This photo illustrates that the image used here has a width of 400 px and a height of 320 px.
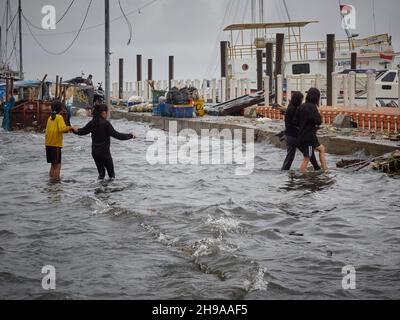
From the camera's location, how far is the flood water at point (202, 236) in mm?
6102

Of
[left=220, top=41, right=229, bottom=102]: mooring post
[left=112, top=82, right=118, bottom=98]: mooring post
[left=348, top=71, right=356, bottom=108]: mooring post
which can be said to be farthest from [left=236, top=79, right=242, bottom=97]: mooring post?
[left=112, top=82, right=118, bottom=98]: mooring post

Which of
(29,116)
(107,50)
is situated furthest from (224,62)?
(29,116)

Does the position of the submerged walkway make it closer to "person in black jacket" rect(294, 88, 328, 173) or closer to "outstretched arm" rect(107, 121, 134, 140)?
"person in black jacket" rect(294, 88, 328, 173)

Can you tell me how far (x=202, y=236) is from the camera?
8078mm

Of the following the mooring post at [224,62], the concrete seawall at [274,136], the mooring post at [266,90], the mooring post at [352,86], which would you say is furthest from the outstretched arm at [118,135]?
the mooring post at [224,62]

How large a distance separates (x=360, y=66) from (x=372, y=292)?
37.4 meters

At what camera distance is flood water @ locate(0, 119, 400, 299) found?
6.10 meters

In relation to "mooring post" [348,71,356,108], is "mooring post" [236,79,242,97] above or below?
above

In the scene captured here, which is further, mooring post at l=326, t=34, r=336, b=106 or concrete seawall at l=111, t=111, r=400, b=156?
mooring post at l=326, t=34, r=336, b=106

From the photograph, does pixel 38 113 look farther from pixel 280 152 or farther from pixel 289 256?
pixel 289 256

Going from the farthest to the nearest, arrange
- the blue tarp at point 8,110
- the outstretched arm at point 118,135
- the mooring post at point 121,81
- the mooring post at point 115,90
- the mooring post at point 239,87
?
the mooring post at point 115,90 → the mooring post at point 121,81 → the mooring post at point 239,87 → the blue tarp at point 8,110 → the outstretched arm at point 118,135

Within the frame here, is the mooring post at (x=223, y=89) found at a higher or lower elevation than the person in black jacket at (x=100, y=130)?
higher

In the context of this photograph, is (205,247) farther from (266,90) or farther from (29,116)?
(266,90)

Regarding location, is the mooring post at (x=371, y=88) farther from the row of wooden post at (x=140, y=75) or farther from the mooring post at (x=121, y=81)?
the mooring post at (x=121, y=81)
